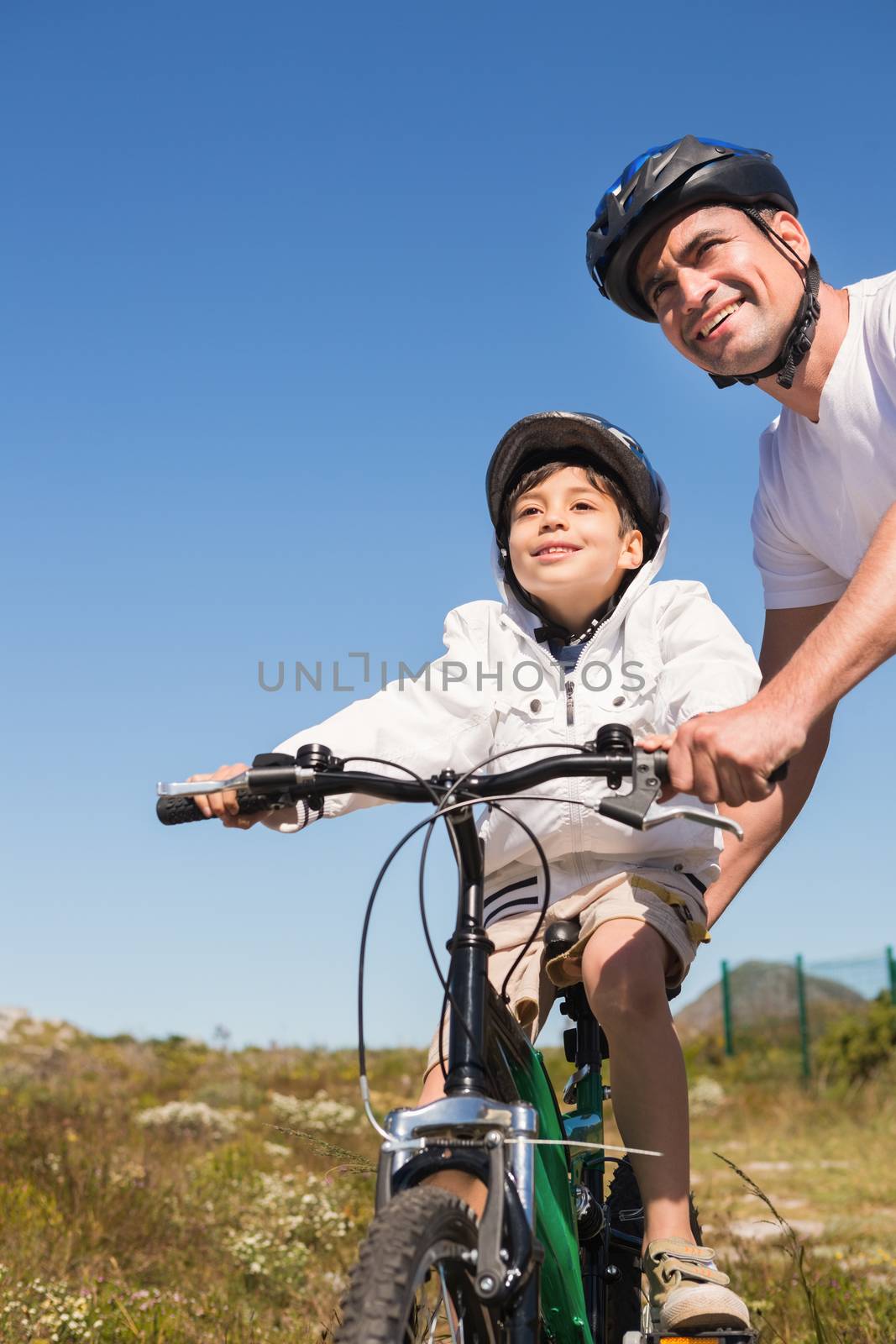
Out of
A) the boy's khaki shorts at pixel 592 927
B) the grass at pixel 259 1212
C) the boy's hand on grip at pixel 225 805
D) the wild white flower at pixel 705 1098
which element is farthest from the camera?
the wild white flower at pixel 705 1098

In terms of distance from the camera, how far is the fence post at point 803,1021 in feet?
52.6

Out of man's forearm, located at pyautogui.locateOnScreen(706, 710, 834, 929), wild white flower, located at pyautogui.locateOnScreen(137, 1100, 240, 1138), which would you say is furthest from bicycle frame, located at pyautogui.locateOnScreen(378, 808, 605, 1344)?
wild white flower, located at pyautogui.locateOnScreen(137, 1100, 240, 1138)

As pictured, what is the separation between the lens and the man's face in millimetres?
3607

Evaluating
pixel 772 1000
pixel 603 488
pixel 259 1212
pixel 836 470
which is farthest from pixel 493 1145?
pixel 772 1000

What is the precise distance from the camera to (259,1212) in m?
6.15

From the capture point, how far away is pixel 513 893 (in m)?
3.21

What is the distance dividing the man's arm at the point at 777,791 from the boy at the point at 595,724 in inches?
22.9

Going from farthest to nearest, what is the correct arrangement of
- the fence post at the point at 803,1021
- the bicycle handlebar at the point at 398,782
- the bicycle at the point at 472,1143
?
1. the fence post at the point at 803,1021
2. the bicycle handlebar at the point at 398,782
3. the bicycle at the point at 472,1143

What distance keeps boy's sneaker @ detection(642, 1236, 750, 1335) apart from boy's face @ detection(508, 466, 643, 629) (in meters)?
1.63

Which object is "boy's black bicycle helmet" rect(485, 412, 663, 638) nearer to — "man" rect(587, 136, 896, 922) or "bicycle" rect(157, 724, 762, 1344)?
"man" rect(587, 136, 896, 922)

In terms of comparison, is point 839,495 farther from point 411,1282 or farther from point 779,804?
point 411,1282

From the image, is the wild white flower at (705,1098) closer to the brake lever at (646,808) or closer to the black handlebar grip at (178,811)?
the black handlebar grip at (178,811)

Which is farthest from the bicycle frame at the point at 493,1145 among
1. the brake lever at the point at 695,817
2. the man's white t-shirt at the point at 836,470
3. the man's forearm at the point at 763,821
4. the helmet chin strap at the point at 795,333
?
the helmet chin strap at the point at 795,333

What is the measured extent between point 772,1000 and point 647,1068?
1583 cm
